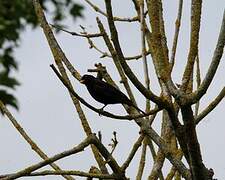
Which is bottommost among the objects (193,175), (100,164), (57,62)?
(193,175)

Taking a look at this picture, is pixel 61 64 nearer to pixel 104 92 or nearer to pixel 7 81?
pixel 104 92

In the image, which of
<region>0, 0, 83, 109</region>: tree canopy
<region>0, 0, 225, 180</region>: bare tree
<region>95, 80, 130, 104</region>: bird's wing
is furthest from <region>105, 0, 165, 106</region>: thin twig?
<region>0, 0, 83, 109</region>: tree canopy

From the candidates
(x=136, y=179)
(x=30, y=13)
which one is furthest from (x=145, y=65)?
(x=30, y=13)

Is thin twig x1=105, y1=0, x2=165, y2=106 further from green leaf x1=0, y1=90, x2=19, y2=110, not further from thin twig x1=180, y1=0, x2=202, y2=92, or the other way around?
green leaf x1=0, y1=90, x2=19, y2=110

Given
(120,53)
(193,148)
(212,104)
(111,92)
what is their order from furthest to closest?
(111,92) < (212,104) < (193,148) < (120,53)

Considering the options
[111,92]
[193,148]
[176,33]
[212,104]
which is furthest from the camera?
[176,33]

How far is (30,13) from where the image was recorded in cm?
2392

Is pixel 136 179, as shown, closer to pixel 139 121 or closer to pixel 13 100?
pixel 139 121

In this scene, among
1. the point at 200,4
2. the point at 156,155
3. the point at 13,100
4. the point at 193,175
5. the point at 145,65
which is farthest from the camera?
the point at 13,100

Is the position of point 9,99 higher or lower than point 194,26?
higher

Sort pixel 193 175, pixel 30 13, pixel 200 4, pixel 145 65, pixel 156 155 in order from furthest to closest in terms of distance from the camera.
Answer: pixel 30 13
pixel 145 65
pixel 156 155
pixel 200 4
pixel 193 175

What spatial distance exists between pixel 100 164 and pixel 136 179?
0.68 feet

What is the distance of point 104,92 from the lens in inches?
124

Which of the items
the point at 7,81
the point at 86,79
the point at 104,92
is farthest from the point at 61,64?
the point at 7,81
